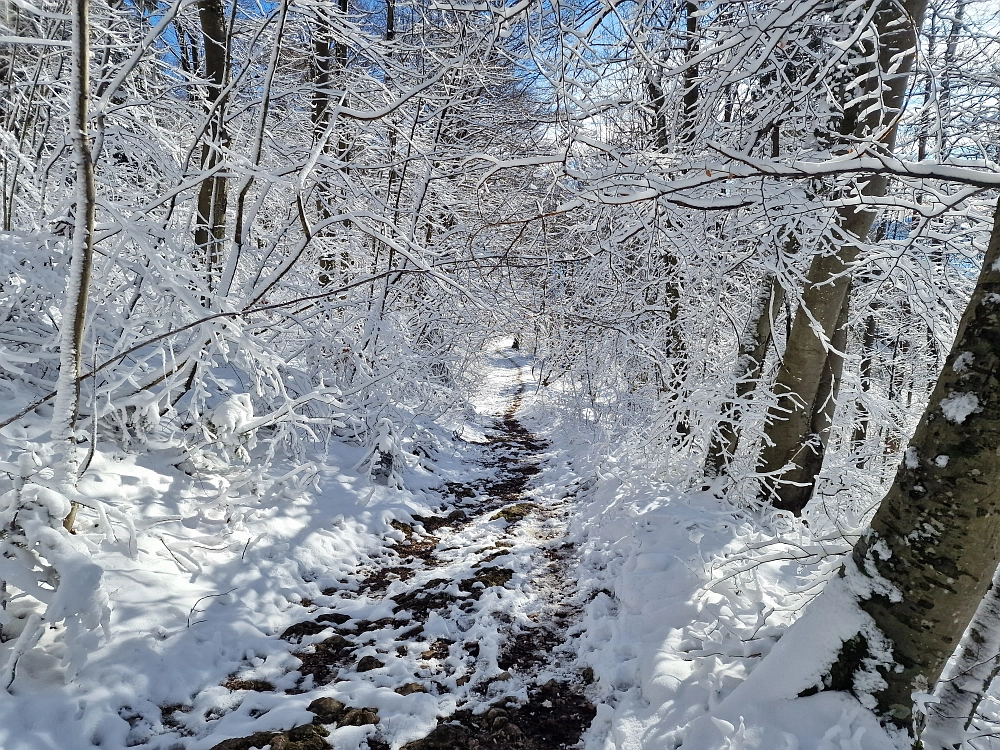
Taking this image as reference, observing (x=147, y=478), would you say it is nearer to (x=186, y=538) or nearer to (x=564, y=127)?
(x=186, y=538)

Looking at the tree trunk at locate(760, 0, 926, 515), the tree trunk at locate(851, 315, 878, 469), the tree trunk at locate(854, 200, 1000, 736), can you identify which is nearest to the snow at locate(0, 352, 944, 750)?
the tree trunk at locate(854, 200, 1000, 736)

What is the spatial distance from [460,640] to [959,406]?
3.20m

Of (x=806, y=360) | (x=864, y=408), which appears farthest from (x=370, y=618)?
(x=864, y=408)

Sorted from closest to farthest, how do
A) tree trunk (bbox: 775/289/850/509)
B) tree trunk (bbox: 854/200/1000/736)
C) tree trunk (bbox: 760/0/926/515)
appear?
1. tree trunk (bbox: 854/200/1000/736)
2. tree trunk (bbox: 760/0/926/515)
3. tree trunk (bbox: 775/289/850/509)

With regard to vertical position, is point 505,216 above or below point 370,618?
above

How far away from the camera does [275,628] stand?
11.7ft

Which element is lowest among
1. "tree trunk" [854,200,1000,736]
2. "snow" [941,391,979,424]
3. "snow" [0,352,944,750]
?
"snow" [0,352,944,750]

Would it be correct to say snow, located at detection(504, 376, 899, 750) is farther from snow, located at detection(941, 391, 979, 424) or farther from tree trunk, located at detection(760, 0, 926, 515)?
snow, located at detection(941, 391, 979, 424)

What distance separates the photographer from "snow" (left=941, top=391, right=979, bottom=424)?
1.87m

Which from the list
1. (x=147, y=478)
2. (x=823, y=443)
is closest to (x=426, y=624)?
(x=147, y=478)

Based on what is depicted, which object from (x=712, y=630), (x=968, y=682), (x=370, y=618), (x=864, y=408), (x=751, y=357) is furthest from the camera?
(x=864, y=408)

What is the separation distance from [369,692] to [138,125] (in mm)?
4689

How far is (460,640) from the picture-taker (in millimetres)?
3615

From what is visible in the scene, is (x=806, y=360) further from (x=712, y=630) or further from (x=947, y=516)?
(x=947, y=516)
